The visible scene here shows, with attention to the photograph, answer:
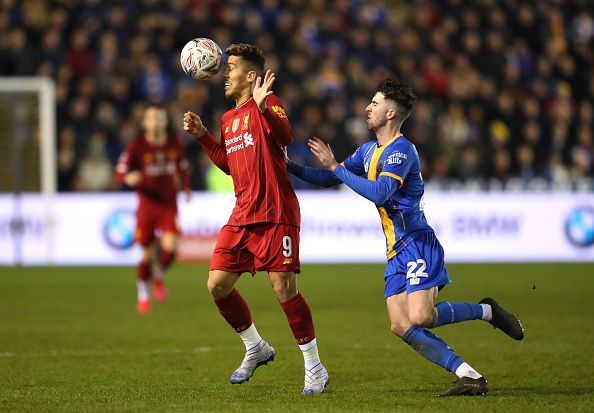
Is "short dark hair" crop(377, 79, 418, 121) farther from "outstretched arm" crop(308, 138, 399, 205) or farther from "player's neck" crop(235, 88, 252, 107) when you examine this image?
"player's neck" crop(235, 88, 252, 107)

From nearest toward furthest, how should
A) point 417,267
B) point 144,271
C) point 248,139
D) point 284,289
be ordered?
Result: point 417,267 < point 284,289 < point 248,139 < point 144,271

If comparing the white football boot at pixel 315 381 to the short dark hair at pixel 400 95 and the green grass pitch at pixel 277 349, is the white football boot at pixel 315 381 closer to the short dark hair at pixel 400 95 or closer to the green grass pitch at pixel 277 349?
the green grass pitch at pixel 277 349

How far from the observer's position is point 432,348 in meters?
6.96

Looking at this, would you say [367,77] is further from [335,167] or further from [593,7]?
[335,167]

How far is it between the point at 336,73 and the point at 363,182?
14.6 m

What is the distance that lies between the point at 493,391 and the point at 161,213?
691 cm

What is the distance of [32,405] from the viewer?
22.1 ft

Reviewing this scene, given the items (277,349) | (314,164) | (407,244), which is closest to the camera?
(407,244)

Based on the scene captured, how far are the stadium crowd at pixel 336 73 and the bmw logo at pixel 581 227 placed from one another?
0.87 meters

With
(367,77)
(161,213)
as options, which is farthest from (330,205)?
(161,213)

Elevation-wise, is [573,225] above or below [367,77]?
below

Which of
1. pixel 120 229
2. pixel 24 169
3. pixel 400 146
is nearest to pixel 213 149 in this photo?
pixel 400 146

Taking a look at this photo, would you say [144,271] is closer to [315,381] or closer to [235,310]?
[235,310]

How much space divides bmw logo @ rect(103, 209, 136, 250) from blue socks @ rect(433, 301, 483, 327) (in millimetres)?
11864
